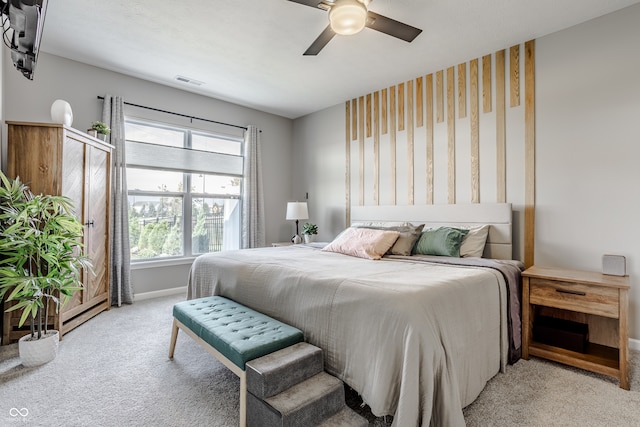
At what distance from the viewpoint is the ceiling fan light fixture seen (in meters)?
2.06

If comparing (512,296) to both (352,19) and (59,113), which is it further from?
(59,113)

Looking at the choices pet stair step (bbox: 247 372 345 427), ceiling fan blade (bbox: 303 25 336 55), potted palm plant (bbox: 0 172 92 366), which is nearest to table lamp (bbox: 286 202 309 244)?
ceiling fan blade (bbox: 303 25 336 55)

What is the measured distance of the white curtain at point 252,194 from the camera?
16.6 ft

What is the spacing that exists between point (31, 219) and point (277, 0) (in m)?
2.66

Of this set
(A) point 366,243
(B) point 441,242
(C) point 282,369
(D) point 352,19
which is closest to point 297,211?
(A) point 366,243

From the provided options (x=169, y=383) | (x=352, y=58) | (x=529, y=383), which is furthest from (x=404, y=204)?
(x=169, y=383)

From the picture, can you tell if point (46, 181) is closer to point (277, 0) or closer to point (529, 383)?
point (277, 0)

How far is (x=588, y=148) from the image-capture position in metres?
2.76

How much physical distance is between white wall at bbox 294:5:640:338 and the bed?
655mm

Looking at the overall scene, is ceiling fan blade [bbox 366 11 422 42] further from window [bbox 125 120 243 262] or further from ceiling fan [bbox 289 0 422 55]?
window [bbox 125 120 243 262]

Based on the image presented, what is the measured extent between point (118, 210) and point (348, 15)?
343cm

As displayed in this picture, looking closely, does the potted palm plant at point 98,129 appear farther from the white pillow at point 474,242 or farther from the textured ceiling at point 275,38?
the white pillow at point 474,242

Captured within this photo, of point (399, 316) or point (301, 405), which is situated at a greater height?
point (399, 316)

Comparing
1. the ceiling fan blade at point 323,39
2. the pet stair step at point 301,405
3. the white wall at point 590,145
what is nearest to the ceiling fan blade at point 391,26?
the ceiling fan blade at point 323,39
